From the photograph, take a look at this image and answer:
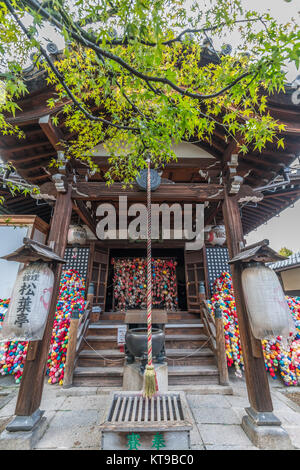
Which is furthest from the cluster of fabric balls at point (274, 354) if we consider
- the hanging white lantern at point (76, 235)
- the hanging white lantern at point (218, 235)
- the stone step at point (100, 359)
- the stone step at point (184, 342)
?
the hanging white lantern at point (76, 235)

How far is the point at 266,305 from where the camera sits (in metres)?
2.51

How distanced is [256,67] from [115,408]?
12.3ft

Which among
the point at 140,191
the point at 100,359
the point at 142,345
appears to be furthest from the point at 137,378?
the point at 140,191

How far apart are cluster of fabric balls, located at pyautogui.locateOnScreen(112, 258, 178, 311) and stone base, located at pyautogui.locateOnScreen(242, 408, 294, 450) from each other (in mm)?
6051

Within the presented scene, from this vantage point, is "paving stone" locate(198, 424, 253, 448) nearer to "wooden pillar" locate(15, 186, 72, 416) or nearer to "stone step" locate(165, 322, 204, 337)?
"wooden pillar" locate(15, 186, 72, 416)

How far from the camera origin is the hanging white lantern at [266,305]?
245cm

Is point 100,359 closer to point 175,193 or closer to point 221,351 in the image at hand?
point 221,351

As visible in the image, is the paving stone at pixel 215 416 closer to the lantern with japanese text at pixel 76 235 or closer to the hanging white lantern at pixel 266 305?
the hanging white lantern at pixel 266 305

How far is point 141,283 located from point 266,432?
6696 millimetres

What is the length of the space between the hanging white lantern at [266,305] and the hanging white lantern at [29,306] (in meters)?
2.73

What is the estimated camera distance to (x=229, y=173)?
12.3ft
